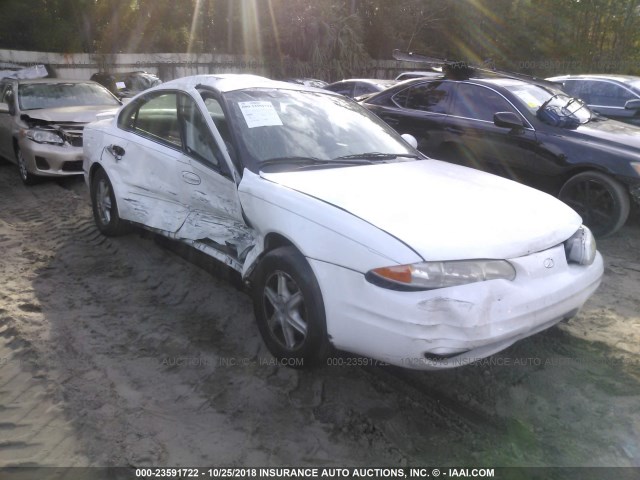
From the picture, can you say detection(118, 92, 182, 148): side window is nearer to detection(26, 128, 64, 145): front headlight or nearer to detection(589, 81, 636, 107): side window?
detection(26, 128, 64, 145): front headlight

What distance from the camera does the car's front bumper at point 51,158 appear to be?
24.6 feet

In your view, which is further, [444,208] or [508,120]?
[508,120]

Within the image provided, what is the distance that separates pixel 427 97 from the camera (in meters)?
7.16

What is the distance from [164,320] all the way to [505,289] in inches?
95.6

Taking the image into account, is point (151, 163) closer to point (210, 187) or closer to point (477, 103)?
point (210, 187)

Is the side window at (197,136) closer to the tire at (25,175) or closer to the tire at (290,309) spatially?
the tire at (290,309)

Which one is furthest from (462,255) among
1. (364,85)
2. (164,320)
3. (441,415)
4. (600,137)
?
(364,85)

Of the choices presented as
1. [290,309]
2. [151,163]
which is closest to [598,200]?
[290,309]

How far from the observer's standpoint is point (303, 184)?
338 centimetres

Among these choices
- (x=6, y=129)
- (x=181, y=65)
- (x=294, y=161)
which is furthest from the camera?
(x=181, y=65)

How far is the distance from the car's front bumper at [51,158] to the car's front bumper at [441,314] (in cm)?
581

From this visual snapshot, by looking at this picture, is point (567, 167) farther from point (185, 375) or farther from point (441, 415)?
point (185, 375)

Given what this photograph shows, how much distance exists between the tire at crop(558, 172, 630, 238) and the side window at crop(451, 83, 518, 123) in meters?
1.13

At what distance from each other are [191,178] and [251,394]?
1778 mm
